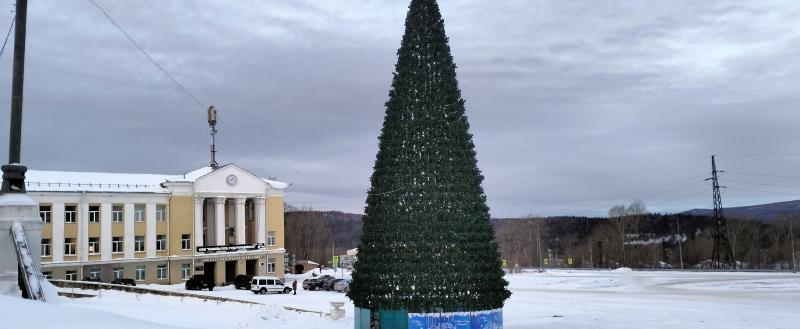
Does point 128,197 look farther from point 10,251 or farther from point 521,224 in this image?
point 521,224

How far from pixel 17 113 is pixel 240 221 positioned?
4875 cm

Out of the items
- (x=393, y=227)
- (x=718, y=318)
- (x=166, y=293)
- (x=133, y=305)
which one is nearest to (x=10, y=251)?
(x=393, y=227)

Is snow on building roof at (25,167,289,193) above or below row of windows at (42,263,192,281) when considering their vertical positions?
above

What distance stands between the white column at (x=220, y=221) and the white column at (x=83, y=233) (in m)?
10.7

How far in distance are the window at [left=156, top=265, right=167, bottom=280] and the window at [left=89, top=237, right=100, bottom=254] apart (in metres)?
5.23

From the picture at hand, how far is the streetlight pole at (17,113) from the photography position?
1302 cm

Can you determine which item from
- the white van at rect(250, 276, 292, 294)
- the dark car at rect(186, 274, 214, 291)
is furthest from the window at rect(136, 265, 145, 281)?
the white van at rect(250, 276, 292, 294)

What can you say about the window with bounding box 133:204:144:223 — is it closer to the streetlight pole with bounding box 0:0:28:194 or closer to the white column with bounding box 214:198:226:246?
the white column with bounding box 214:198:226:246

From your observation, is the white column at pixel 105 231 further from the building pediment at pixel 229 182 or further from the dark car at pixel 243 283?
the dark car at pixel 243 283

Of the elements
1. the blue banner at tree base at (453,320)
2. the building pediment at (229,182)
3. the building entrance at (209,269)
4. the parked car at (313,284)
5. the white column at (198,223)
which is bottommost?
the parked car at (313,284)

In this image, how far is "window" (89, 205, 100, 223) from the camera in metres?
54.7

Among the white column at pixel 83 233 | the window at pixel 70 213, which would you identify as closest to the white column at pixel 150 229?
the white column at pixel 83 233

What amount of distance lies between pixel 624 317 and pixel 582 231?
13942 cm

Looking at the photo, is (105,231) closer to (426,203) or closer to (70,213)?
(70,213)
